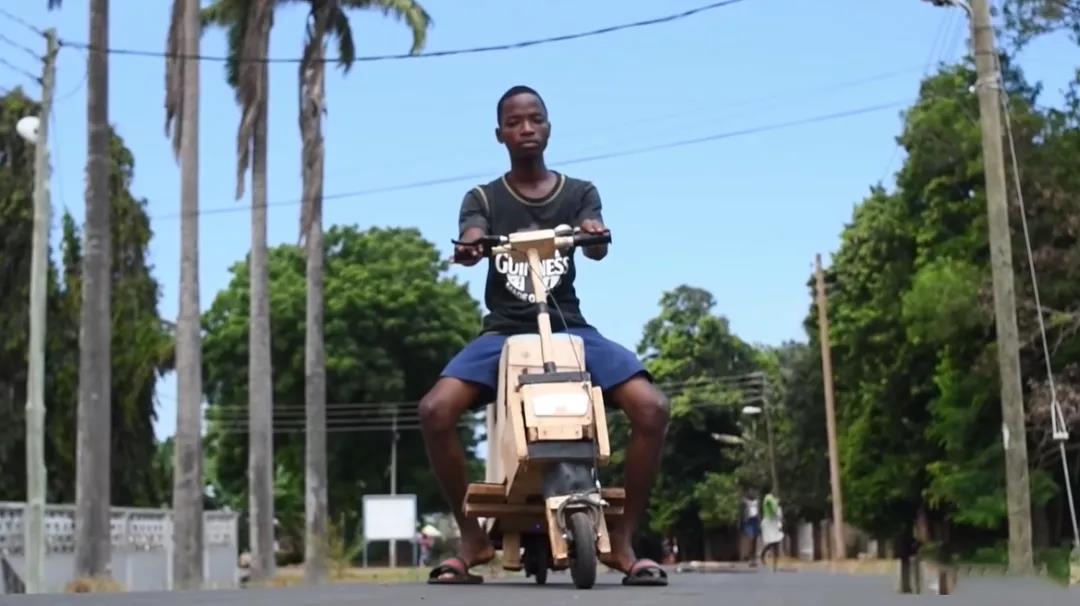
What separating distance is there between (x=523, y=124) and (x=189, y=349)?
20612 millimetres

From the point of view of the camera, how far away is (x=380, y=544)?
63.6m

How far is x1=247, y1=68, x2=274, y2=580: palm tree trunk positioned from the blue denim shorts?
25268 millimetres

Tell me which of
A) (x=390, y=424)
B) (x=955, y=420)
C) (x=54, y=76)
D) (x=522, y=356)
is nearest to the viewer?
(x=522, y=356)

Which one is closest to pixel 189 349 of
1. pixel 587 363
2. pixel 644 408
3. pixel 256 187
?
pixel 256 187

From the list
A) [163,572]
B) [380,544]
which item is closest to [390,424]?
[380,544]

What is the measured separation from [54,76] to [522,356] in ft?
71.3

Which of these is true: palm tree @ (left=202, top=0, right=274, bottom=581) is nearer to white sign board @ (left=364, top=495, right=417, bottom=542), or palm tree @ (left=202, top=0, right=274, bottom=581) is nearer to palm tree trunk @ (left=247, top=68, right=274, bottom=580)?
palm tree trunk @ (left=247, top=68, right=274, bottom=580)

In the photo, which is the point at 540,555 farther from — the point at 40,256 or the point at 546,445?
the point at 40,256

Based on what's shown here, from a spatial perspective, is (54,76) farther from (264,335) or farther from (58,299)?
(58,299)

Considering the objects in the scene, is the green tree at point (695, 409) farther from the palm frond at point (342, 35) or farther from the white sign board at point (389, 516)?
the palm frond at point (342, 35)

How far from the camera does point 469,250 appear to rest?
816 centimetres

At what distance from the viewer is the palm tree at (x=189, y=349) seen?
1094 inches

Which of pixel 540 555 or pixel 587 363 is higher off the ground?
pixel 587 363

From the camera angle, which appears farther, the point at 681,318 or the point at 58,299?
the point at 681,318
